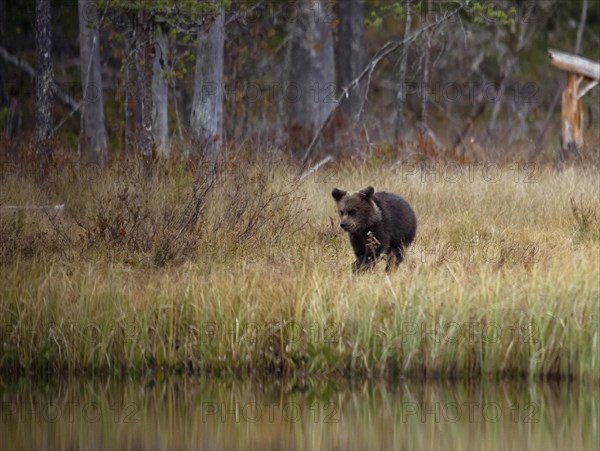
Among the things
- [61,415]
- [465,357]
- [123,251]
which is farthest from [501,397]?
[123,251]

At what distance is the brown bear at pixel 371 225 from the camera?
11.6 meters

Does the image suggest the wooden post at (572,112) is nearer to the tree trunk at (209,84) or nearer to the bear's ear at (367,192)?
the tree trunk at (209,84)

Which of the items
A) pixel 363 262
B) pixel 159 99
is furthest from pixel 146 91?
pixel 159 99

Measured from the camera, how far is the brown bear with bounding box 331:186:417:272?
11.6 metres

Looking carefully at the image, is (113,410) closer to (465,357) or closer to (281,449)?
(281,449)

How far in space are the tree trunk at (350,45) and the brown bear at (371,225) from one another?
14.3 metres

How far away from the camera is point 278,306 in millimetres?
10047

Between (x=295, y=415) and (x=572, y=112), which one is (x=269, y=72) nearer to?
(x=572, y=112)

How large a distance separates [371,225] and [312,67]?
1333cm

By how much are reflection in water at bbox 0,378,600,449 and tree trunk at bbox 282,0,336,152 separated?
14.1 m

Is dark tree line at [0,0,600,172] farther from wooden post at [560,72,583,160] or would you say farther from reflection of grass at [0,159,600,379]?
reflection of grass at [0,159,600,379]

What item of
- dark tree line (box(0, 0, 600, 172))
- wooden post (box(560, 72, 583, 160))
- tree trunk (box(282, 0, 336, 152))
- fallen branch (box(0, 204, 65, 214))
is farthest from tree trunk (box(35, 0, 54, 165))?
wooden post (box(560, 72, 583, 160))

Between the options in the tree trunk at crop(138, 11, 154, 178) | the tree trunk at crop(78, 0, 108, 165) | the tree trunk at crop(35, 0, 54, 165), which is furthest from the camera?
the tree trunk at crop(78, 0, 108, 165)

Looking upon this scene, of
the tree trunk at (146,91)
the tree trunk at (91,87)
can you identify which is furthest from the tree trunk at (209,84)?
the tree trunk at (91,87)
